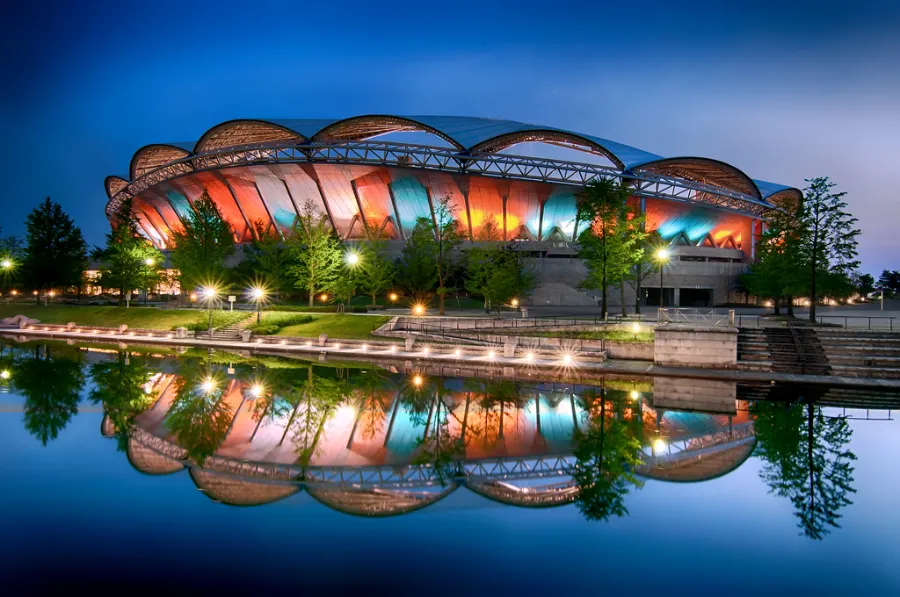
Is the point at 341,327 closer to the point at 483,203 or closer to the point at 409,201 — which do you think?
the point at 409,201

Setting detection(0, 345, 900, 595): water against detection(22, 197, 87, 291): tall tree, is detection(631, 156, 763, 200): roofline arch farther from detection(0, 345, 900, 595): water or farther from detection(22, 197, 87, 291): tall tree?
detection(22, 197, 87, 291): tall tree

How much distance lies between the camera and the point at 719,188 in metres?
58.2

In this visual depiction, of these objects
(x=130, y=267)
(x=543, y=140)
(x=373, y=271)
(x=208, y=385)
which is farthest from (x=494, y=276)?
(x=130, y=267)

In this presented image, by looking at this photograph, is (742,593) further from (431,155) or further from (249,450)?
(431,155)

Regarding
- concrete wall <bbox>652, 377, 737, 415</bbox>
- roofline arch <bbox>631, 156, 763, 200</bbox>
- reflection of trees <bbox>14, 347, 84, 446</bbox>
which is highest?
roofline arch <bbox>631, 156, 763, 200</bbox>

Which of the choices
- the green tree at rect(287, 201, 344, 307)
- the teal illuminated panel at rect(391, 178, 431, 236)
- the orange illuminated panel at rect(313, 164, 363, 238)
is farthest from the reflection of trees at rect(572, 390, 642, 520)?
the orange illuminated panel at rect(313, 164, 363, 238)

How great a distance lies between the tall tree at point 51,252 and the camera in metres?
54.1

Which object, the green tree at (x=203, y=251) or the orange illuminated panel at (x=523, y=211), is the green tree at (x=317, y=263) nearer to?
the green tree at (x=203, y=251)

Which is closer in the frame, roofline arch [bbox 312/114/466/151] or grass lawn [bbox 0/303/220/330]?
grass lawn [bbox 0/303/220/330]

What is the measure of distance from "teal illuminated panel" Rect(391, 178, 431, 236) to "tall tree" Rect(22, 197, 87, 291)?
34220mm

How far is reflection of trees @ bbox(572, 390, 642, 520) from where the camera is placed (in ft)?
32.4

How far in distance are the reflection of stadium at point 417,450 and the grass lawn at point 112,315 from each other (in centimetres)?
2774

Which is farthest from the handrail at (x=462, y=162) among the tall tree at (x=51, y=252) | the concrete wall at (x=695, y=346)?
the concrete wall at (x=695, y=346)

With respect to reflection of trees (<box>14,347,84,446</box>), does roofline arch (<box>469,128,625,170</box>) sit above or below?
above
